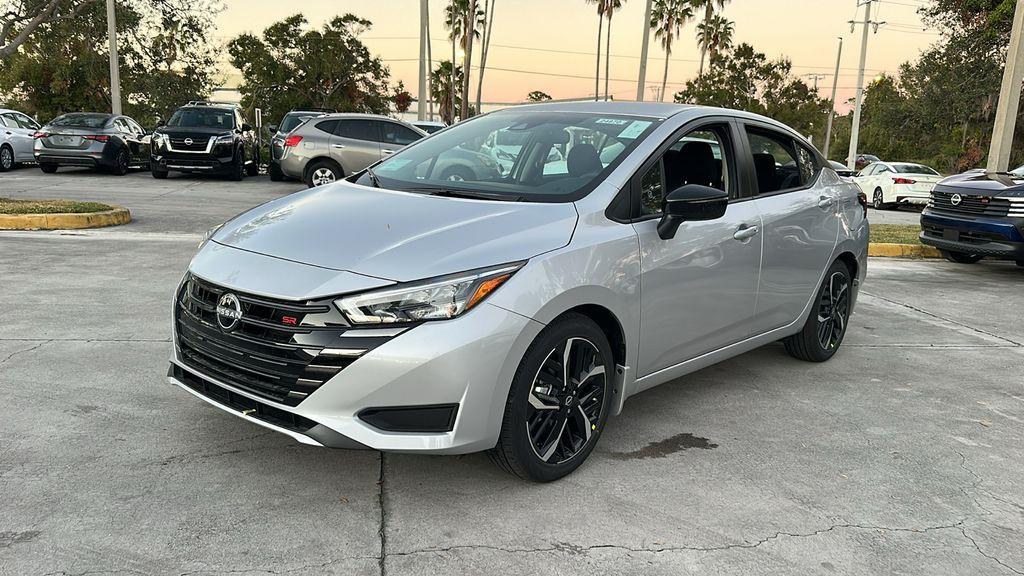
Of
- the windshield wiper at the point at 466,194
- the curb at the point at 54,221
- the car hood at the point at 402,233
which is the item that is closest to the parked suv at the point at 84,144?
the curb at the point at 54,221

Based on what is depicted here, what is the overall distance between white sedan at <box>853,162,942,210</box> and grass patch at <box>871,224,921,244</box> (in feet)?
26.8

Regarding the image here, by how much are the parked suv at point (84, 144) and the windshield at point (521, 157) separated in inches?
644

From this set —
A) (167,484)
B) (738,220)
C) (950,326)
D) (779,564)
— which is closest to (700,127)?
(738,220)

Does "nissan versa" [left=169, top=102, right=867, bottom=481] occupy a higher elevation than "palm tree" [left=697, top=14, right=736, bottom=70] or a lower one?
lower

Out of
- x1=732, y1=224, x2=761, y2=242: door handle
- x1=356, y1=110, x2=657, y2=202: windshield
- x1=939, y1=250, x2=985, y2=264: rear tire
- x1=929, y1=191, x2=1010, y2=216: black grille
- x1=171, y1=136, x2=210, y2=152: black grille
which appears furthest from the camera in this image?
Result: x1=171, y1=136, x2=210, y2=152: black grille

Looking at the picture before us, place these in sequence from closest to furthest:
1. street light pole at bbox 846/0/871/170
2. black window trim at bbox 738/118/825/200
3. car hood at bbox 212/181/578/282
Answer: car hood at bbox 212/181/578/282, black window trim at bbox 738/118/825/200, street light pole at bbox 846/0/871/170

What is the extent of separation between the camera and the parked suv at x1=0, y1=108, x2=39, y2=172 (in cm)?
1916

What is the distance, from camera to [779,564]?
294 centimetres

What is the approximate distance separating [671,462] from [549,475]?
2.27ft

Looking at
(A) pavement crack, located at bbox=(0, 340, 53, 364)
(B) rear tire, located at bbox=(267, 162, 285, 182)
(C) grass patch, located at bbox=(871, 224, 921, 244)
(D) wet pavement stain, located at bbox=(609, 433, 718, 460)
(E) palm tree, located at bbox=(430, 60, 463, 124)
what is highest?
(E) palm tree, located at bbox=(430, 60, 463, 124)

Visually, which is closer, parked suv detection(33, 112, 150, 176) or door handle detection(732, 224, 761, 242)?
door handle detection(732, 224, 761, 242)

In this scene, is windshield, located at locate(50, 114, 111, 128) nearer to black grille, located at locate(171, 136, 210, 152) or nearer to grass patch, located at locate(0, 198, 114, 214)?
black grille, located at locate(171, 136, 210, 152)

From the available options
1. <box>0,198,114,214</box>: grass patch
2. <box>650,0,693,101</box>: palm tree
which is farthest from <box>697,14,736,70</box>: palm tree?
<box>0,198,114,214</box>: grass patch

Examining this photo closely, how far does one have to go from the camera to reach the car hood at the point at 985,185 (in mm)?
9664
